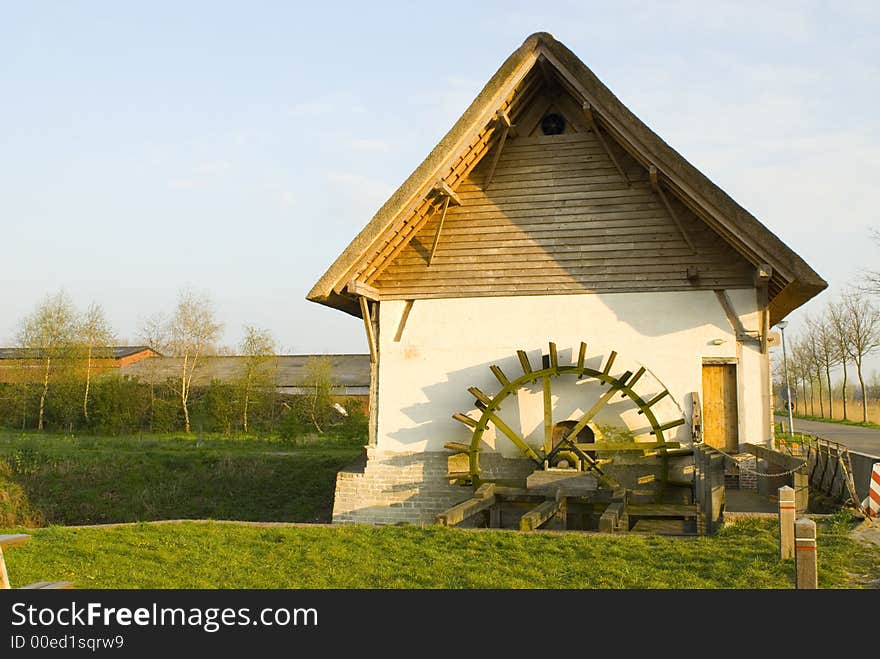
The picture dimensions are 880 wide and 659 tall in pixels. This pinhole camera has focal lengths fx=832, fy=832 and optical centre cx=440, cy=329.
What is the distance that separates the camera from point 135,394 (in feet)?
97.0

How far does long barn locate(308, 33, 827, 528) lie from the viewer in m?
11.3

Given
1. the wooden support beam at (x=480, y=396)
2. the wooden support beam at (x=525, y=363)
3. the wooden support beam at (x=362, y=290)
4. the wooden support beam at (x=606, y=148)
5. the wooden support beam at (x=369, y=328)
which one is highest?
the wooden support beam at (x=606, y=148)

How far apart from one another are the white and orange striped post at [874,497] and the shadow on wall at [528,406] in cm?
274

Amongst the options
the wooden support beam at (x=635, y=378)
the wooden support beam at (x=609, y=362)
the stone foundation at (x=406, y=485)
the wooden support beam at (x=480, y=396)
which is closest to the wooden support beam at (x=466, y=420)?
the wooden support beam at (x=480, y=396)

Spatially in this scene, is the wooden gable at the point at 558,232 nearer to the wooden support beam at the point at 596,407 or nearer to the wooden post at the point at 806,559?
the wooden support beam at the point at 596,407

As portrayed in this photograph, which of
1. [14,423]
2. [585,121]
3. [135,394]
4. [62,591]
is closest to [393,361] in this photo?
[585,121]

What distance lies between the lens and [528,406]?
11953 mm

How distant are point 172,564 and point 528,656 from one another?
408 cm

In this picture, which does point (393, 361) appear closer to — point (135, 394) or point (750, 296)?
point (750, 296)

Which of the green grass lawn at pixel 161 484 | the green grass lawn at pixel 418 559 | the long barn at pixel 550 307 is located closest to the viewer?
the green grass lawn at pixel 418 559

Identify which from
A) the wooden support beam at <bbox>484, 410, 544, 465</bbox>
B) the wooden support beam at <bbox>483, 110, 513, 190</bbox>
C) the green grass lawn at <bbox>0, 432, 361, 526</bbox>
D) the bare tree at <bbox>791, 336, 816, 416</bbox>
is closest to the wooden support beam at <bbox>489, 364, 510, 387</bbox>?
the wooden support beam at <bbox>484, 410, 544, 465</bbox>

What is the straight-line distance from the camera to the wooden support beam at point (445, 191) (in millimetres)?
11523

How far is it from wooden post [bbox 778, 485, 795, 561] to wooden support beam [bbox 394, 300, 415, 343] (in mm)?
6610

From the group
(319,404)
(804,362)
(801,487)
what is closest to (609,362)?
(801,487)
